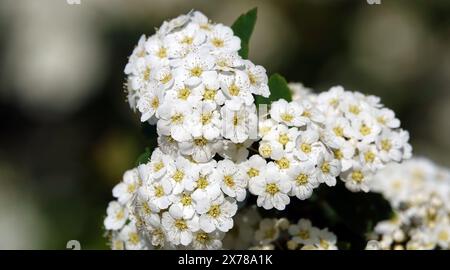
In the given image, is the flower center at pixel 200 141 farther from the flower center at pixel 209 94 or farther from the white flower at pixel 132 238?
the white flower at pixel 132 238

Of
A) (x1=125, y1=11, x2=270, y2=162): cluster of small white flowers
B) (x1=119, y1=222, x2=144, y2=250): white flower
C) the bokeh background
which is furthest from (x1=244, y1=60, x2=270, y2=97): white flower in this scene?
the bokeh background

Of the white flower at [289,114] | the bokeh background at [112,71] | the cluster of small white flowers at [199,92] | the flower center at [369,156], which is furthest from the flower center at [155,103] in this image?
the bokeh background at [112,71]

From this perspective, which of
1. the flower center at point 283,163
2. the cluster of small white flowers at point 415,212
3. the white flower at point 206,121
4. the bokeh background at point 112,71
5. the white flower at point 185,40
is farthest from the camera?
the bokeh background at point 112,71

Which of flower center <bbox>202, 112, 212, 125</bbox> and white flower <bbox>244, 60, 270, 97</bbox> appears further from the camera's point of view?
white flower <bbox>244, 60, 270, 97</bbox>

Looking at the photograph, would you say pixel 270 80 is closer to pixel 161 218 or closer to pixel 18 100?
pixel 161 218

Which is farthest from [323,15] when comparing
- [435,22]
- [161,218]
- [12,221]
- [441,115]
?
[161,218]

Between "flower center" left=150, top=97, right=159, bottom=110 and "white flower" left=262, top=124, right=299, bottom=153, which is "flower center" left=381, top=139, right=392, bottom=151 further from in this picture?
"flower center" left=150, top=97, right=159, bottom=110
